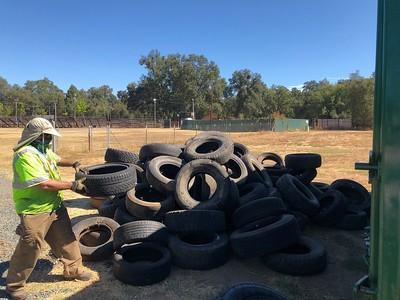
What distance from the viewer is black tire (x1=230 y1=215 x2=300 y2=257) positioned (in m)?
5.48

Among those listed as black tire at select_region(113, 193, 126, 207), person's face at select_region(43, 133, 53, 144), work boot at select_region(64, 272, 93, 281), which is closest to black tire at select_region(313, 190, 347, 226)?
black tire at select_region(113, 193, 126, 207)

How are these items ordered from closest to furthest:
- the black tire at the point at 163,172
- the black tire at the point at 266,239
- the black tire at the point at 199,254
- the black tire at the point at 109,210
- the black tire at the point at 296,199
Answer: the black tire at the point at 266,239 → the black tire at the point at 199,254 → the black tire at the point at 296,199 → the black tire at the point at 163,172 → the black tire at the point at 109,210

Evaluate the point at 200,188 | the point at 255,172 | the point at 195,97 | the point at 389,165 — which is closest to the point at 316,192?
the point at 255,172

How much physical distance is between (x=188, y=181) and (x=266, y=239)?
209cm

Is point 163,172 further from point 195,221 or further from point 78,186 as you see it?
point 78,186

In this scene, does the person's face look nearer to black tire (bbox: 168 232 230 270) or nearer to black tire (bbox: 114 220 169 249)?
black tire (bbox: 114 220 169 249)

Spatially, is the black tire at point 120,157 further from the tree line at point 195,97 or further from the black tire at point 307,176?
the tree line at point 195,97

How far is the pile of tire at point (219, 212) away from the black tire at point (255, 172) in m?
0.02

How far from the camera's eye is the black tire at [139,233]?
19.1 ft

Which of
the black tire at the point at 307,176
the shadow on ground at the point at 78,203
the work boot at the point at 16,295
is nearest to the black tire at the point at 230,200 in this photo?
the black tire at the point at 307,176

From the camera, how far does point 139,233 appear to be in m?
5.86

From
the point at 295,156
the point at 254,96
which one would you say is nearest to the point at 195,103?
the point at 254,96

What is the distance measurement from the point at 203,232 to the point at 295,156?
397 centimetres

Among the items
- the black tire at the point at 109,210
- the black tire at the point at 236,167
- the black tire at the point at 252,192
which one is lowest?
the black tire at the point at 109,210
